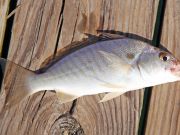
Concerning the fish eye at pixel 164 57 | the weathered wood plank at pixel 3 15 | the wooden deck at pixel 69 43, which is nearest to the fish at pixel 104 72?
the fish eye at pixel 164 57

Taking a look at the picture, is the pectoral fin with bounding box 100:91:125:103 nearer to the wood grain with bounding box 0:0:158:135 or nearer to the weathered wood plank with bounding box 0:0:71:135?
the wood grain with bounding box 0:0:158:135

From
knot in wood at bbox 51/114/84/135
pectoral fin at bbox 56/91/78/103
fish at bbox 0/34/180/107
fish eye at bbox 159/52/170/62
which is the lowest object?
knot in wood at bbox 51/114/84/135

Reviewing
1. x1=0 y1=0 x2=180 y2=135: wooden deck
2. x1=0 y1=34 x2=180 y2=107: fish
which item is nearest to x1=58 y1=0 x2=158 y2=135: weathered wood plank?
x1=0 y1=0 x2=180 y2=135: wooden deck

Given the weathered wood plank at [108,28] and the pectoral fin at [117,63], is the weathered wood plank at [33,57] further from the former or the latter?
the pectoral fin at [117,63]

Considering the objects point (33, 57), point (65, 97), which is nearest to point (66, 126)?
point (65, 97)

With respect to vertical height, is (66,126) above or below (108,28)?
below

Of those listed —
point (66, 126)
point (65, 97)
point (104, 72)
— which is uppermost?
point (104, 72)

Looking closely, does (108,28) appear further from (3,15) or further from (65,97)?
(3,15)

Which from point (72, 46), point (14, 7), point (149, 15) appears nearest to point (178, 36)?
point (149, 15)

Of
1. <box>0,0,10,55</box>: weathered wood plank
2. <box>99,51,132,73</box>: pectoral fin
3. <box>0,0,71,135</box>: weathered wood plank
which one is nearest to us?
<box>99,51,132,73</box>: pectoral fin

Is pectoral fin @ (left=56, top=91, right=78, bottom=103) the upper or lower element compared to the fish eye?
lower
